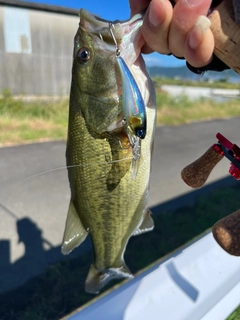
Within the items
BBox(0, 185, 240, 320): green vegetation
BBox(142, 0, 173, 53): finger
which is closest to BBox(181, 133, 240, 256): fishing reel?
BBox(142, 0, 173, 53): finger

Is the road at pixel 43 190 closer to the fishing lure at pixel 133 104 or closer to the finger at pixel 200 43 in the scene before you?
the fishing lure at pixel 133 104

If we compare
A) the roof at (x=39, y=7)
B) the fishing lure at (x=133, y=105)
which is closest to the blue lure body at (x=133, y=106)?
the fishing lure at (x=133, y=105)

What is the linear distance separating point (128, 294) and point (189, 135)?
7.80 meters

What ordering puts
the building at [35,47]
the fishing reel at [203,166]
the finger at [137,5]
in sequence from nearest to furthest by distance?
the finger at [137,5], the fishing reel at [203,166], the building at [35,47]

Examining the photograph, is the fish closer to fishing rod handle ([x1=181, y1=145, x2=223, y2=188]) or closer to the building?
fishing rod handle ([x1=181, y1=145, x2=223, y2=188])

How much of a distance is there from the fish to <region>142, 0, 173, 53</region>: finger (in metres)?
0.08

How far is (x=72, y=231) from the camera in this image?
1319 mm

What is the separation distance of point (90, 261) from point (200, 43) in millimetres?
2389

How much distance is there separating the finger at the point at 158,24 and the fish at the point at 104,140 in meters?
0.08

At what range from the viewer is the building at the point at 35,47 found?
9414mm

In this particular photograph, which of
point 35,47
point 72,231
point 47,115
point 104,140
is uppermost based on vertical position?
point 104,140

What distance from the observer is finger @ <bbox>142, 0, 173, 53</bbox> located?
80 cm

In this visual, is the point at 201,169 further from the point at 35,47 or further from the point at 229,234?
the point at 35,47

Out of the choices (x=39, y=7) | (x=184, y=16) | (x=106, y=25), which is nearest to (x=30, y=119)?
(x=39, y=7)
